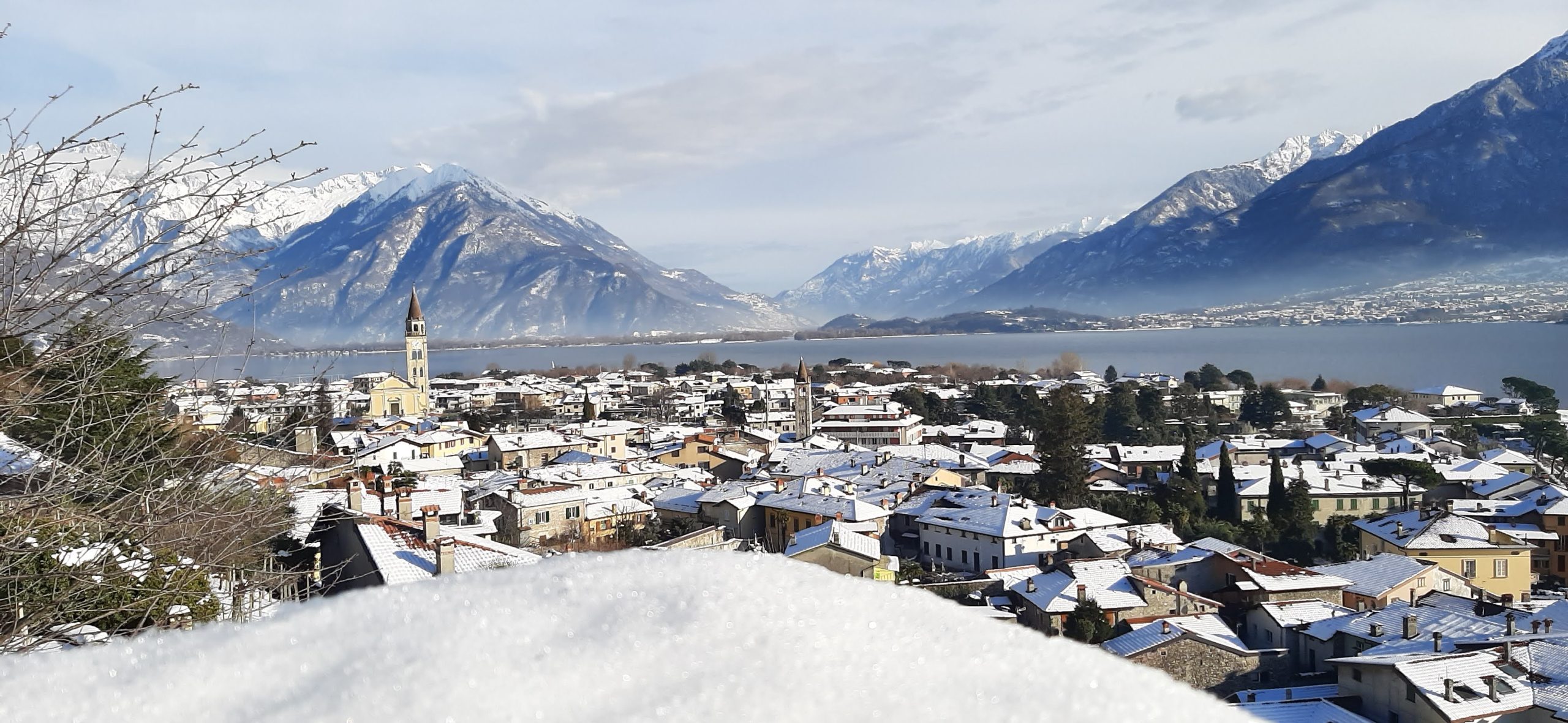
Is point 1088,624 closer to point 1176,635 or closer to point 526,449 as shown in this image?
point 1176,635

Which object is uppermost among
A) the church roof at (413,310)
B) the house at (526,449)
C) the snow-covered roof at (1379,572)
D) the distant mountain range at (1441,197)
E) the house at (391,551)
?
the distant mountain range at (1441,197)

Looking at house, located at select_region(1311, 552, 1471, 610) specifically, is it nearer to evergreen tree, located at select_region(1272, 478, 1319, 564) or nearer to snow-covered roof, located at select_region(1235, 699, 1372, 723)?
evergreen tree, located at select_region(1272, 478, 1319, 564)

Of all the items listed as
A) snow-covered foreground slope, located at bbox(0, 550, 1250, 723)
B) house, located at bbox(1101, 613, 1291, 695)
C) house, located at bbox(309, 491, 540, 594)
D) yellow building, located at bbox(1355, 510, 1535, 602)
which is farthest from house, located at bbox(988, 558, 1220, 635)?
snow-covered foreground slope, located at bbox(0, 550, 1250, 723)

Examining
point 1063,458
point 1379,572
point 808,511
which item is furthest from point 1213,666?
point 1063,458

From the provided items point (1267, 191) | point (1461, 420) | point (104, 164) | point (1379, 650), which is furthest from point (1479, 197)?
point (104, 164)

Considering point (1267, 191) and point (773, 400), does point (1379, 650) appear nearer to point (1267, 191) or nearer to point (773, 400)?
point (773, 400)

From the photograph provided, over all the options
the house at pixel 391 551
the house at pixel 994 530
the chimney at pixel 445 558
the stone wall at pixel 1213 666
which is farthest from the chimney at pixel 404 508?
the stone wall at pixel 1213 666

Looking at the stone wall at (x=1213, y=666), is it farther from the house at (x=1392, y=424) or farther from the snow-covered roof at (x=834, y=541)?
the house at (x=1392, y=424)

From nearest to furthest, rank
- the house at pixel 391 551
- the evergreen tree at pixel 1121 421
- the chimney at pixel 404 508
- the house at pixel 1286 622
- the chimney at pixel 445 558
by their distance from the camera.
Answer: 1. the house at pixel 391 551
2. the chimney at pixel 445 558
3. the house at pixel 1286 622
4. the chimney at pixel 404 508
5. the evergreen tree at pixel 1121 421
